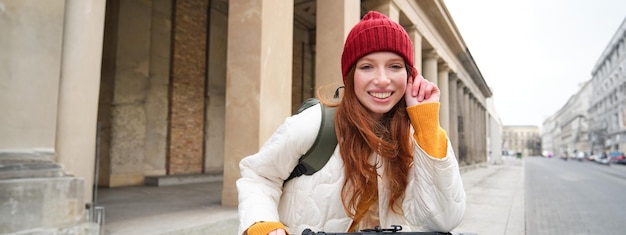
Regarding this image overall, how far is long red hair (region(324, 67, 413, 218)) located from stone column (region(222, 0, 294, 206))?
147 inches

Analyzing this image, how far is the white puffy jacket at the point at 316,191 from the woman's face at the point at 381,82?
230 millimetres

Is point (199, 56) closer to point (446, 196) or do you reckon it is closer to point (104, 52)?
point (104, 52)

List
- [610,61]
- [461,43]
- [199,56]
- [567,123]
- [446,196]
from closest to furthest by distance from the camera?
[446,196] → [199,56] → [461,43] → [610,61] → [567,123]

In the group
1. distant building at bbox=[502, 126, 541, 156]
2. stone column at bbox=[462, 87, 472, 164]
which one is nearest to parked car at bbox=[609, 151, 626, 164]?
stone column at bbox=[462, 87, 472, 164]

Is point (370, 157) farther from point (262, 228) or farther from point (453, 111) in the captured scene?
point (453, 111)

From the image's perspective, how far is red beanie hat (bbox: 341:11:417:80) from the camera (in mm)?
1487

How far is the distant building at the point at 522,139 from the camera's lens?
145 metres

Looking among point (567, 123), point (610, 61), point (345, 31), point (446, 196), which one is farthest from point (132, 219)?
point (567, 123)

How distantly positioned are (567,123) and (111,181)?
132031 millimetres

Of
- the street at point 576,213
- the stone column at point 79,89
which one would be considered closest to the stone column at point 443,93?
the street at point 576,213

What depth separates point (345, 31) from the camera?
7438 millimetres

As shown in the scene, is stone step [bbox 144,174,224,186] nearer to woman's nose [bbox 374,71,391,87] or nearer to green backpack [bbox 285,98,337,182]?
green backpack [bbox 285,98,337,182]

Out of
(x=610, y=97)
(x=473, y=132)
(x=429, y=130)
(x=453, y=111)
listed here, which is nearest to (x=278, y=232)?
(x=429, y=130)

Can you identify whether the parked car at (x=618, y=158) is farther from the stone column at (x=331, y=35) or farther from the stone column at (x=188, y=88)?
the stone column at (x=188, y=88)
